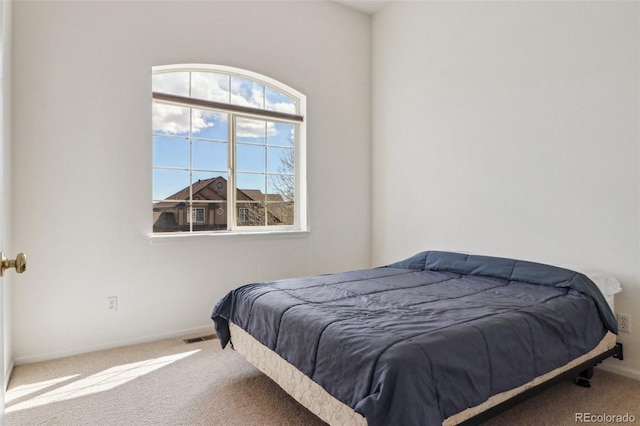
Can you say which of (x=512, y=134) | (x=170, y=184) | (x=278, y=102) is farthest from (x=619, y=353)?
(x=170, y=184)

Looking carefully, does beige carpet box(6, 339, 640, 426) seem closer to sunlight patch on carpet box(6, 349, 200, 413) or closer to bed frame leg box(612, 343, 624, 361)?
sunlight patch on carpet box(6, 349, 200, 413)

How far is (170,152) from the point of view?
11.1ft

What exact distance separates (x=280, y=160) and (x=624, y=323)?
299 cm

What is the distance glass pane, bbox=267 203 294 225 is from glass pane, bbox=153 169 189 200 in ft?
2.71

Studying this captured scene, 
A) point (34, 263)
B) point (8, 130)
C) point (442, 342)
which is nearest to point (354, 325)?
point (442, 342)

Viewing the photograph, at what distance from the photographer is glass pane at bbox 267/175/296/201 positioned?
390 cm

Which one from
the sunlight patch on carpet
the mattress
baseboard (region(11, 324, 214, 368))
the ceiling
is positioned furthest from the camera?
the ceiling

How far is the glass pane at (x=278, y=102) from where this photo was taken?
385 centimetres

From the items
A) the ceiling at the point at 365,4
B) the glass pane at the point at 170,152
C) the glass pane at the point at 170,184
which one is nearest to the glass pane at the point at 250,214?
the glass pane at the point at 170,184

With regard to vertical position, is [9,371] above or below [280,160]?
below

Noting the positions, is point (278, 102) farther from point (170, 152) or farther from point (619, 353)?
point (619, 353)

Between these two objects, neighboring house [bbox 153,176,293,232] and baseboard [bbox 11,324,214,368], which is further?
neighboring house [bbox 153,176,293,232]

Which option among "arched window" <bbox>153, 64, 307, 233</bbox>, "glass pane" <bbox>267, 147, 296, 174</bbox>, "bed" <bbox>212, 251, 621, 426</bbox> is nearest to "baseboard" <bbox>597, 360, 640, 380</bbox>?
"bed" <bbox>212, 251, 621, 426</bbox>

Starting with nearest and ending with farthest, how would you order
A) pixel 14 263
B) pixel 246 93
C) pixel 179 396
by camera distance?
1. pixel 14 263
2. pixel 179 396
3. pixel 246 93
